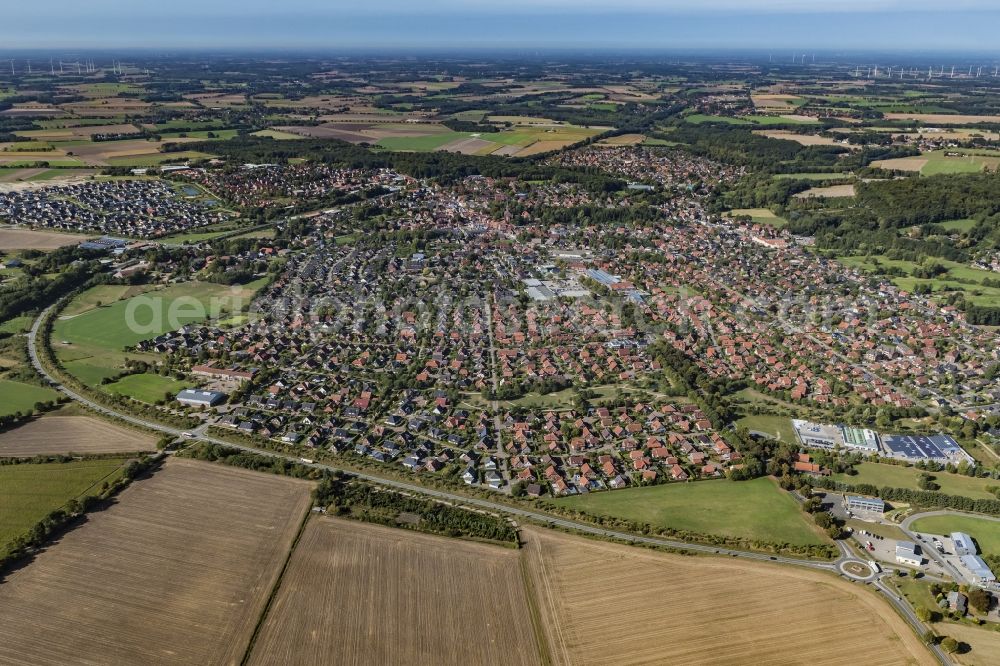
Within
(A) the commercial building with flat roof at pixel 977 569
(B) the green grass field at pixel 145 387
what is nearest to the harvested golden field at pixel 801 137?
(A) the commercial building with flat roof at pixel 977 569

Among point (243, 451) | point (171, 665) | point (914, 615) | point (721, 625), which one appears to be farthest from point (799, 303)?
point (171, 665)

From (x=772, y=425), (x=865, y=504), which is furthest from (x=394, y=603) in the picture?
(x=772, y=425)

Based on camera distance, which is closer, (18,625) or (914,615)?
(18,625)

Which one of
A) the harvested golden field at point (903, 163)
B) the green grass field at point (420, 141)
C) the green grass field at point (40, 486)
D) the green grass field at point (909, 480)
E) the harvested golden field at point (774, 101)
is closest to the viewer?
the green grass field at point (40, 486)

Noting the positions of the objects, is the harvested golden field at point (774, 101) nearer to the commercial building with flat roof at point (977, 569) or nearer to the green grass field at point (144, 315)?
the green grass field at point (144, 315)

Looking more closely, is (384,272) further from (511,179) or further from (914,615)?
(914,615)

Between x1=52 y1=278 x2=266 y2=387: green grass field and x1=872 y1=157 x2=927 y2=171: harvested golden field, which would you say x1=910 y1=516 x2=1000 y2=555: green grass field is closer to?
x1=52 y1=278 x2=266 y2=387: green grass field
